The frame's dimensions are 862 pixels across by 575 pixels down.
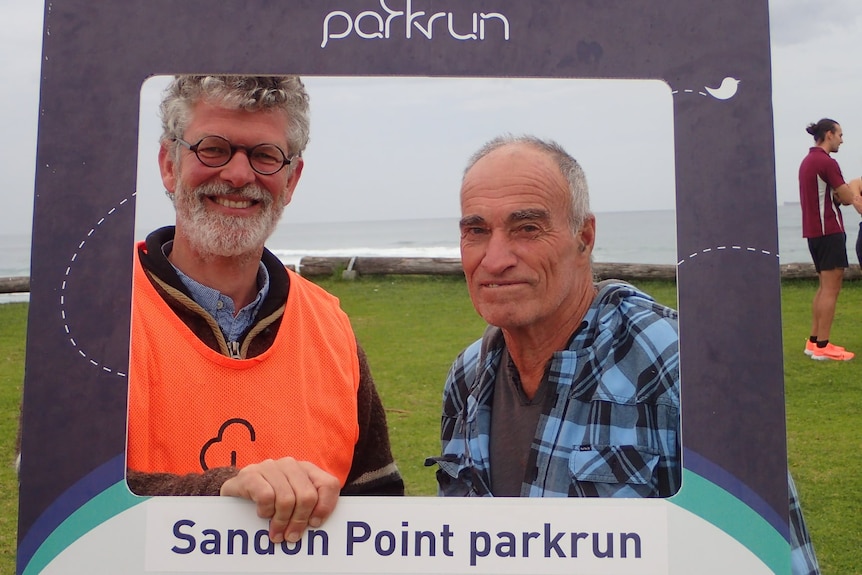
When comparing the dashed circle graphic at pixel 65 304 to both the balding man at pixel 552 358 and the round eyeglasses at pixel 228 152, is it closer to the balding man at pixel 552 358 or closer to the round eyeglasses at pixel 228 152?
the round eyeglasses at pixel 228 152

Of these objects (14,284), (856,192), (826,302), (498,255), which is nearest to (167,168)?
(498,255)

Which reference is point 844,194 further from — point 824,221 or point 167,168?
point 167,168

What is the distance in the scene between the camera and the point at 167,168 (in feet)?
4.42

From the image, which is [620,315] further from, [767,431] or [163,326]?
[163,326]

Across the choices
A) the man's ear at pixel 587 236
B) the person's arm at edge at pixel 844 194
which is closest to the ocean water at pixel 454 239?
the man's ear at pixel 587 236

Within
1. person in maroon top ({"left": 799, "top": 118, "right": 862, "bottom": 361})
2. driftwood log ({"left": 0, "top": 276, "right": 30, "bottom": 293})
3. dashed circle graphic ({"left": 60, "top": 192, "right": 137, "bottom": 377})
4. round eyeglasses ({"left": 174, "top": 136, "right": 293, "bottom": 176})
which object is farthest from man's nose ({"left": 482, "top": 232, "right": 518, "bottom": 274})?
driftwood log ({"left": 0, "top": 276, "right": 30, "bottom": 293})

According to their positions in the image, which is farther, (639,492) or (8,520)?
(8,520)

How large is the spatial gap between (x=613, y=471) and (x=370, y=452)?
45 centimetres

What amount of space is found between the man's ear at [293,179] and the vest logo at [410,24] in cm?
22

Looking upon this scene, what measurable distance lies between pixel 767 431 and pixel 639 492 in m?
0.25

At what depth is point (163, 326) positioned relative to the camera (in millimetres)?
1349

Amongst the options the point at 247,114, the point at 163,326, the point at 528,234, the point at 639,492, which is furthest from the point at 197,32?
the point at 639,492

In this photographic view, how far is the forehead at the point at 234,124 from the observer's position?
4.42 feet

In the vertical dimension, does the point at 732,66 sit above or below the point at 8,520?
above
